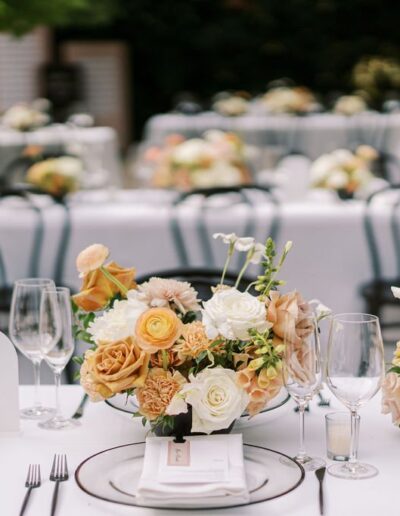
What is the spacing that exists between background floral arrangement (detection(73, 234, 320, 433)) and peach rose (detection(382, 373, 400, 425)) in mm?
217

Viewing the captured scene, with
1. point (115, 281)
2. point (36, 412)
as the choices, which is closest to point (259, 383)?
point (115, 281)

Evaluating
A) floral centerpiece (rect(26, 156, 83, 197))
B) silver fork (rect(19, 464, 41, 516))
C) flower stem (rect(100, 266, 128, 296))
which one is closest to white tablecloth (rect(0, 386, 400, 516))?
silver fork (rect(19, 464, 41, 516))

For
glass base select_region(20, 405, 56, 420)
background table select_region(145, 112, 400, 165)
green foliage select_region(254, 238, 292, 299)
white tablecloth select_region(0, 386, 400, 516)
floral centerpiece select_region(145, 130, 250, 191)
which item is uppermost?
green foliage select_region(254, 238, 292, 299)

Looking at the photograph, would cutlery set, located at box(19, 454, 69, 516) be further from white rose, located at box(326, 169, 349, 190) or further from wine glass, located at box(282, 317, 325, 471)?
white rose, located at box(326, 169, 349, 190)

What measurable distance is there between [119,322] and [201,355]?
0.47 ft

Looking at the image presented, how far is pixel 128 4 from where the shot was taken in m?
13.9

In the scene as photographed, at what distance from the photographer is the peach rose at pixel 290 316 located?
5.09 ft

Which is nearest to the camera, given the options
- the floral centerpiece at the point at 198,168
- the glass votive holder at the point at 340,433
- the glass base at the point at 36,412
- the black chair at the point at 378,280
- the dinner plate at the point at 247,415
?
the glass votive holder at the point at 340,433

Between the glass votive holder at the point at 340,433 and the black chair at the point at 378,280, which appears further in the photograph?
the black chair at the point at 378,280

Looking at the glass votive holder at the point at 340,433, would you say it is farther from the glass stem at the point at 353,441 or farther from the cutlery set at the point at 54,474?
the cutlery set at the point at 54,474

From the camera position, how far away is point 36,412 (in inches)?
75.4

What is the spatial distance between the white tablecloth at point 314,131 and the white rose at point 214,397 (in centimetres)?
752

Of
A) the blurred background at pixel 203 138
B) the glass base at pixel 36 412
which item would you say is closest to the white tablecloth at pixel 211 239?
the blurred background at pixel 203 138

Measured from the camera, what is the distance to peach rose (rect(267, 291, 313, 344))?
1552mm
